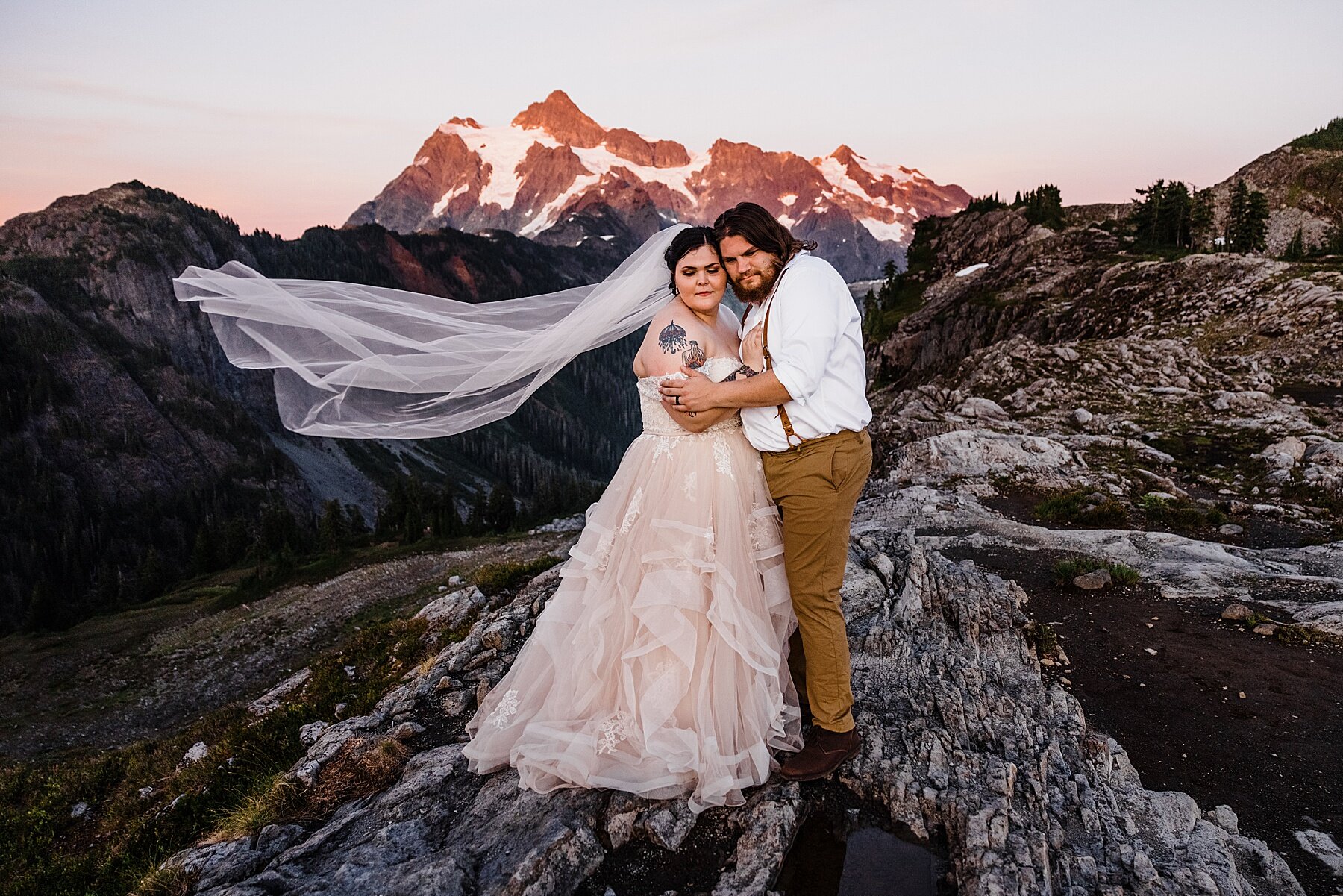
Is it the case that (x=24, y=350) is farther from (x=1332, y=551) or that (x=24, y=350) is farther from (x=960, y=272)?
(x=1332, y=551)

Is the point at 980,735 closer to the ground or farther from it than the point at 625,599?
closer to the ground

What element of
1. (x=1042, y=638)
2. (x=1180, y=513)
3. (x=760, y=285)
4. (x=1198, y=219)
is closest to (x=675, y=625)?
(x=760, y=285)

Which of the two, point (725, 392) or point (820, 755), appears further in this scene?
point (820, 755)

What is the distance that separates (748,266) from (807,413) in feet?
4.14

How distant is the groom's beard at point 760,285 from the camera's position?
5070 mm

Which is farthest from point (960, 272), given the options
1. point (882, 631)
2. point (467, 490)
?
point (467, 490)

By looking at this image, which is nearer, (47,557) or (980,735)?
(980,735)

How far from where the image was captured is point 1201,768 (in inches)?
214

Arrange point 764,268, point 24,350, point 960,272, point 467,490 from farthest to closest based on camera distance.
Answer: point 467,490 < point 24,350 < point 960,272 < point 764,268

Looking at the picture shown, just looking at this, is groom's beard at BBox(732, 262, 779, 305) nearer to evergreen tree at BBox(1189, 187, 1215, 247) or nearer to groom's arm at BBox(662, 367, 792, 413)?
groom's arm at BBox(662, 367, 792, 413)

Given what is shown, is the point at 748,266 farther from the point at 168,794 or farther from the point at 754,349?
the point at 168,794

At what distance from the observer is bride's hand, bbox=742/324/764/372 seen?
5023 mm

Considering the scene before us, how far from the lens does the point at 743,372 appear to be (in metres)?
5.19

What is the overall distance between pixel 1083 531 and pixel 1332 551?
3230 millimetres
